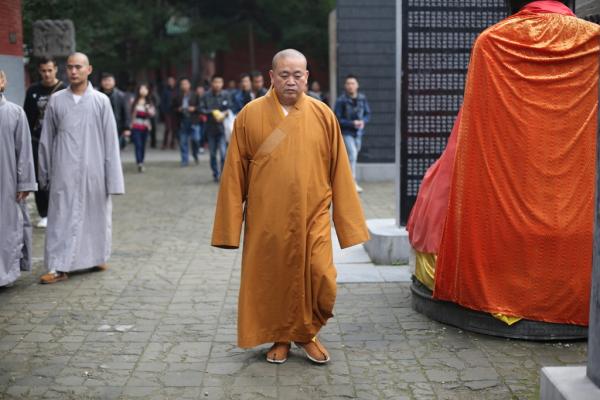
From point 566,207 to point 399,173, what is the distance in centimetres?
289

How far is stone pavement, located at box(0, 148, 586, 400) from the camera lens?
203 inches

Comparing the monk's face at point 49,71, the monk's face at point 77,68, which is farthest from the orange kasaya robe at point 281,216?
the monk's face at point 49,71

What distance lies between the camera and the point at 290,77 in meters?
5.43

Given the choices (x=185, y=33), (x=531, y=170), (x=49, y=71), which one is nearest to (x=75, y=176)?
(x=49, y=71)

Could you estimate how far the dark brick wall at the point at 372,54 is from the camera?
16.3m

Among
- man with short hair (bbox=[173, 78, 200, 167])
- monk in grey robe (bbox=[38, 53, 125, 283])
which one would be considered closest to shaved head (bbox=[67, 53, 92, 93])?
monk in grey robe (bbox=[38, 53, 125, 283])

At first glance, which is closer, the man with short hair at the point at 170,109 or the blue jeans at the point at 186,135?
the blue jeans at the point at 186,135

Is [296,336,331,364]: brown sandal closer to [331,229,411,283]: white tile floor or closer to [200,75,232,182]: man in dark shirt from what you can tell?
[331,229,411,283]: white tile floor

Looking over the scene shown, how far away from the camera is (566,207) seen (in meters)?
Answer: 5.88

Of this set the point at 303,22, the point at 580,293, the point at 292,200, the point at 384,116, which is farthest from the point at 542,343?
the point at 303,22

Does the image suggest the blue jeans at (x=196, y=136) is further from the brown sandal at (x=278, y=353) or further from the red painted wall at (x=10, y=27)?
the brown sandal at (x=278, y=353)

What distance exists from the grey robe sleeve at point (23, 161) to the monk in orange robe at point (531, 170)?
3734 mm

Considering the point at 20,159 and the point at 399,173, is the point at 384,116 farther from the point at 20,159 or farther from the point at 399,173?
the point at 20,159

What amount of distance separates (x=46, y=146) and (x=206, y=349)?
3159 mm
